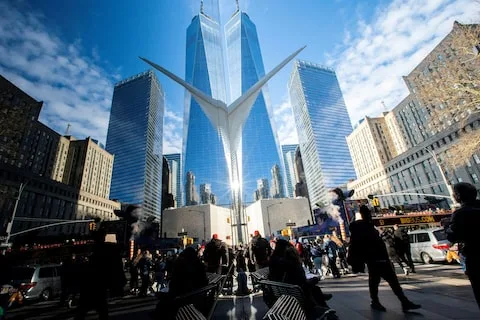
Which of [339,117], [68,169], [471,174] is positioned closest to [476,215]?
[471,174]

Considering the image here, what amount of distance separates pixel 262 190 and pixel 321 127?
59.0 m

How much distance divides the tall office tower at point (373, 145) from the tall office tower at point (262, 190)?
154ft

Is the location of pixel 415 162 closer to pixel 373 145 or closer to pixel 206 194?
pixel 373 145

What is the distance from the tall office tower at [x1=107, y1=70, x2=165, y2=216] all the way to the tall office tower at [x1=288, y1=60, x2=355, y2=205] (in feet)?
345

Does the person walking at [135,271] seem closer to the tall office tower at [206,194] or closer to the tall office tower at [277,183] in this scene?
the tall office tower at [206,194]

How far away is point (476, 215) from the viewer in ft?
9.19

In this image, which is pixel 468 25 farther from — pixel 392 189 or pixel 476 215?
pixel 392 189

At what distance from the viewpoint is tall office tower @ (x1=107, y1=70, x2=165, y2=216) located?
147m

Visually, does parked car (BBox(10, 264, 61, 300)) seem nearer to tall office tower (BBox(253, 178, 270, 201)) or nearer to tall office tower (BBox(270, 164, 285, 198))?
tall office tower (BBox(253, 178, 270, 201))

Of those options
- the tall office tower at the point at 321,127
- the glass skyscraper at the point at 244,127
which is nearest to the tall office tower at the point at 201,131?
the glass skyscraper at the point at 244,127

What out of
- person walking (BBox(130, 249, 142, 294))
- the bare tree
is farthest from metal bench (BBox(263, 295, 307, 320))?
the bare tree

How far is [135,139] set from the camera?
149 m

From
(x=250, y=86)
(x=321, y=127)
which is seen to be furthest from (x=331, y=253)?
(x=321, y=127)

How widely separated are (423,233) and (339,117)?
152 m
